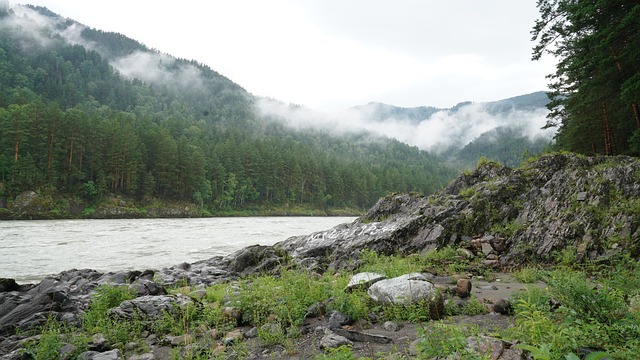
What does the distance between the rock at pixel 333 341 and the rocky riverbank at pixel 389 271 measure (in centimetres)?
4

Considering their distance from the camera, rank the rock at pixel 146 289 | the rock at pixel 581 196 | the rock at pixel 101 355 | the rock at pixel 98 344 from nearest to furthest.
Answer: the rock at pixel 101 355 → the rock at pixel 98 344 → the rock at pixel 146 289 → the rock at pixel 581 196

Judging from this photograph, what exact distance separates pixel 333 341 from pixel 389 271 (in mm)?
4718

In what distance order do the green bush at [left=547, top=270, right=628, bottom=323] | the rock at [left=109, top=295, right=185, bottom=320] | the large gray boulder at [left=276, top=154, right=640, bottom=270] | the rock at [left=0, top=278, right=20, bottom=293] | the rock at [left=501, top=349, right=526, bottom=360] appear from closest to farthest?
the rock at [left=501, top=349, right=526, bottom=360], the green bush at [left=547, top=270, right=628, bottom=323], the rock at [left=109, top=295, right=185, bottom=320], the rock at [left=0, top=278, right=20, bottom=293], the large gray boulder at [left=276, top=154, right=640, bottom=270]

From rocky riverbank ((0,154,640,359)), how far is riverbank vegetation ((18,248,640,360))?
7 centimetres

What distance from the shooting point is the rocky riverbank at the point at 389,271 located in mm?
6996

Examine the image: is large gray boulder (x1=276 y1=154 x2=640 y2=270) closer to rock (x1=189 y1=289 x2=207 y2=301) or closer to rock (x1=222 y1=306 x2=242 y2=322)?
rock (x1=189 y1=289 x2=207 y2=301)

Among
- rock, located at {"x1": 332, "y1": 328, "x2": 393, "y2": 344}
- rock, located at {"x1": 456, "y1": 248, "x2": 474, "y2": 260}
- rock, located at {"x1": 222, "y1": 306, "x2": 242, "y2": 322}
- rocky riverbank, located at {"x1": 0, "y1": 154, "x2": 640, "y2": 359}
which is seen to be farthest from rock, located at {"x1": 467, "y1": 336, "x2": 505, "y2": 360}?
rock, located at {"x1": 456, "y1": 248, "x2": 474, "y2": 260}

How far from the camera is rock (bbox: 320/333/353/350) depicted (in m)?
6.05

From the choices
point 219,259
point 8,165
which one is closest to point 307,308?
point 219,259

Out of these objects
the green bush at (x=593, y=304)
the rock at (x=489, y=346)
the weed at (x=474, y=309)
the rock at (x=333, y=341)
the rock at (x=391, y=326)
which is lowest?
the rock at (x=391, y=326)

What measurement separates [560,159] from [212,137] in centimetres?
14427

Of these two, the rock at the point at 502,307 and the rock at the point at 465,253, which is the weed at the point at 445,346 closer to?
the rock at the point at 502,307

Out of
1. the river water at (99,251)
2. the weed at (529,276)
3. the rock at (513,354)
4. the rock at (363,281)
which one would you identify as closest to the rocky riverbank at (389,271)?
the rock at (513,354)

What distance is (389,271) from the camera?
10.5 m
